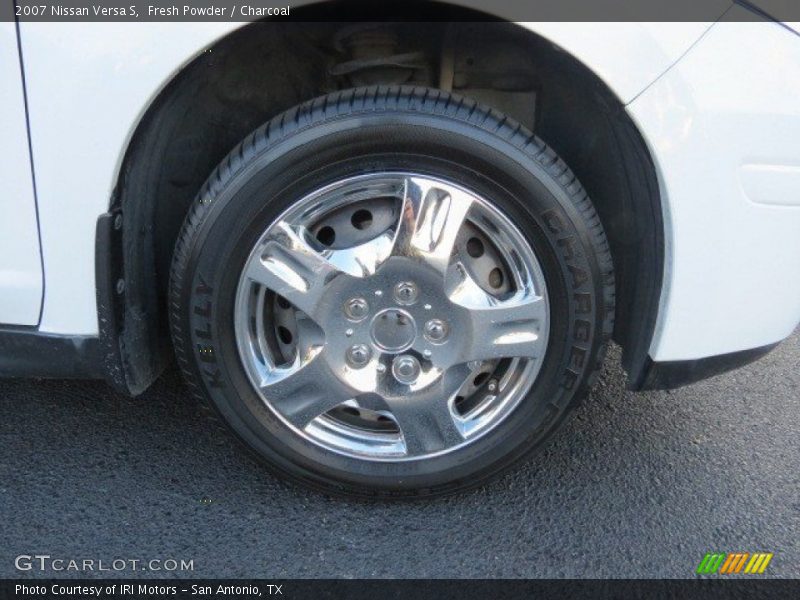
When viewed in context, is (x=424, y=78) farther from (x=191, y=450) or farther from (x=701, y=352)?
(x=191, y=450)

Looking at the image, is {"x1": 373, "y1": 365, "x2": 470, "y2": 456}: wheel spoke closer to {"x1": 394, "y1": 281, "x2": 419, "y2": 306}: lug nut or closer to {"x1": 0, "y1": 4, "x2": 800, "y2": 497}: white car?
{"x1": 0, "y1": 4, "x2": 800, "y2": 497}: white car

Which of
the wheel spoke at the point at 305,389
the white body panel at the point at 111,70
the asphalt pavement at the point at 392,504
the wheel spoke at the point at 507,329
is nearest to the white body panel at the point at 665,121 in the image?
the white body panel at the point at 111,70

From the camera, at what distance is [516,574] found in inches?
72.6

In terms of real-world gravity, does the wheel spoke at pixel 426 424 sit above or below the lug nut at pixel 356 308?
below

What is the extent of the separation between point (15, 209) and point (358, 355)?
0.82 meters

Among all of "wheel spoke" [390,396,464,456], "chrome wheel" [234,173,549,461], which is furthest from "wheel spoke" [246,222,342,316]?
"wheel spoke" [390,396,464,456]

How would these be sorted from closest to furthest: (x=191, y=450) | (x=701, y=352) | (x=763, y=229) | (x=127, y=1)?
1. (x=127, y=1)
2. (x=763, y=229)
3. (x=701, y=352)
4. (x=191, y=450)

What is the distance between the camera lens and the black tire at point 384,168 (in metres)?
1.73

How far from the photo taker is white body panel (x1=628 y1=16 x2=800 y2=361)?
164 cm

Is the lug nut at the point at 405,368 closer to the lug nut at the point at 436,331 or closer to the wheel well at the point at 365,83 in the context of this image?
the lug nut at the point at 436,331

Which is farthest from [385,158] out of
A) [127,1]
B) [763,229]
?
[763,229]

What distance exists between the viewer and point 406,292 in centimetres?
182

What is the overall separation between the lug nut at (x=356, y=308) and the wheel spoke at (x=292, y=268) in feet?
0.23

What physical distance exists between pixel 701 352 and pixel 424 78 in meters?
0.96
